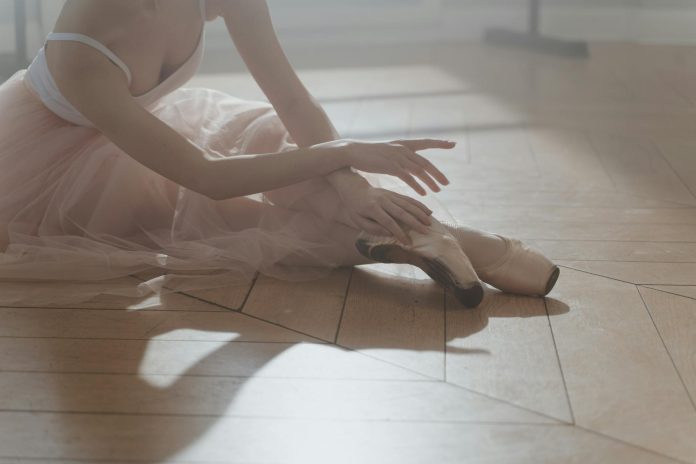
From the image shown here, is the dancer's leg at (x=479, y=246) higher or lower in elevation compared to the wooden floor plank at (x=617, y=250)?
higher

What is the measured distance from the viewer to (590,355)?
1201 mm

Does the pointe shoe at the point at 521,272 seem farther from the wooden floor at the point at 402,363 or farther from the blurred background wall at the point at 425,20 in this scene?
the blurred background wall at the point at 425,20

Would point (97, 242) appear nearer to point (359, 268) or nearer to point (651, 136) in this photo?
point (359, 268)

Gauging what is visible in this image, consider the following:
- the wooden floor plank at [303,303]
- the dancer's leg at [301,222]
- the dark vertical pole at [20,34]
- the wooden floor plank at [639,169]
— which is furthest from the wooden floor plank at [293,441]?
the dark vertical pole at [20,34]

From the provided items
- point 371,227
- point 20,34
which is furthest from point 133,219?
point 20,34

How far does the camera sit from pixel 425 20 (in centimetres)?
413

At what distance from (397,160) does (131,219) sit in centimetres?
46

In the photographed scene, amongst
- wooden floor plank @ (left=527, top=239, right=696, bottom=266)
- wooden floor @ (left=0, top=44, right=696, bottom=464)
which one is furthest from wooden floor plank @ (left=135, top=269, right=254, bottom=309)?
wooden floor plank @ (left=527, top=239, right=696, bottom=266)


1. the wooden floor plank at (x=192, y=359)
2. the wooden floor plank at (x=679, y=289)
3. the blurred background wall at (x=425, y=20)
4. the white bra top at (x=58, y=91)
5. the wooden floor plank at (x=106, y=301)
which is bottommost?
the blurred background wall at (x=425, y=20)

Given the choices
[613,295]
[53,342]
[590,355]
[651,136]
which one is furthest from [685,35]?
[53,342]

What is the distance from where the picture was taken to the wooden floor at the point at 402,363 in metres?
1.00

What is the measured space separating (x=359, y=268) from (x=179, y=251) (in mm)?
278

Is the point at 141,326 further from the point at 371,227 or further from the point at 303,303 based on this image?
the point at 371,227

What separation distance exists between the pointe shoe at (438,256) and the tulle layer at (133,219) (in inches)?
4.5
